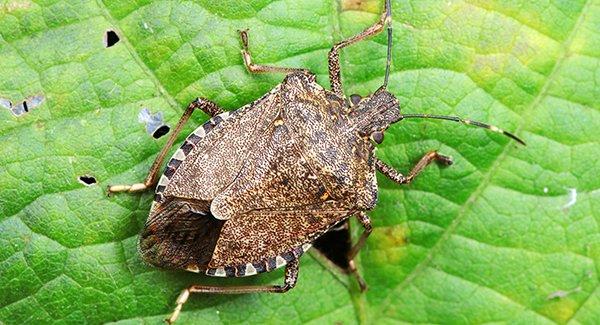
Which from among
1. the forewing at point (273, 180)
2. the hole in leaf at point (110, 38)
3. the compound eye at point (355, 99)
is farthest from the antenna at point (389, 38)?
the hole in leaf at point (110, 38)

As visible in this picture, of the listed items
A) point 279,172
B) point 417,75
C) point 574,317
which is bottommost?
point 574,317

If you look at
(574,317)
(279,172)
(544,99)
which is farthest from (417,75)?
(574,317)

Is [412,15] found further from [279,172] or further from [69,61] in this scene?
[69,61]

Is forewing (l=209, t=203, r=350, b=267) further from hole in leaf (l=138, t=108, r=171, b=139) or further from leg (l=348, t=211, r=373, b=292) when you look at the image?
hole in leaf (l=138, t=108, r=171, b=139)

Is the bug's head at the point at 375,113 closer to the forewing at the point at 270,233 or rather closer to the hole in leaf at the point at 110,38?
the forewing at the point at 270,233

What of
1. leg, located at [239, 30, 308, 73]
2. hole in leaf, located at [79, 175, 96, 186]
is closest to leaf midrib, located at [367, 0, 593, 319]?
leg, located at [239, 30, 308, 73]
